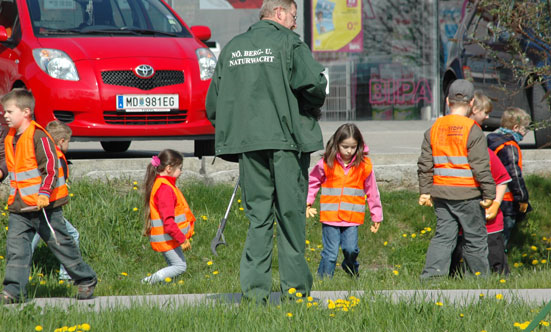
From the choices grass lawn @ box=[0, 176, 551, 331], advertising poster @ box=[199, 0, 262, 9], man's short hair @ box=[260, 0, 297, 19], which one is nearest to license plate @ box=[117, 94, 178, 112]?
grass lawn @ box=[0, 176, 551, 331]

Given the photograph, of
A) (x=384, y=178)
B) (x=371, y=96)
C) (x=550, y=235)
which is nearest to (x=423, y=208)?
(x=384, y=178)

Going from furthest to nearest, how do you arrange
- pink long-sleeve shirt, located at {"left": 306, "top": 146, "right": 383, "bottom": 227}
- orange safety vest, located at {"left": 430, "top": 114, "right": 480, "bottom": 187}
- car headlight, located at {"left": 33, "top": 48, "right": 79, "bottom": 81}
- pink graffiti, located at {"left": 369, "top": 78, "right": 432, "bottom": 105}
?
pink graffiti, located at {"left": 369, "top": 78, "right": 432, "bottom": 105} < car headlight, located at {"left": 33, "top": 48, "right": 79, "bottom": 81} < pink long-sleeve shirt, located at {"left": 306, "top": 146, "right": 383, "bottom": 227} < orange safety vest, located at {"left": 430, "top": 114, "right": 480, "bottom": 187}

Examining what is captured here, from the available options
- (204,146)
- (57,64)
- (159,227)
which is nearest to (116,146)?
(204,146)

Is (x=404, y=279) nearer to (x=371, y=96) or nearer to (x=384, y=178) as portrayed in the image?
(x=384, y=178)

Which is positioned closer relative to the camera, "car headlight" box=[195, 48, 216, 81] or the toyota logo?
the toyota logo

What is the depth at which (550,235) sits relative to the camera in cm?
873

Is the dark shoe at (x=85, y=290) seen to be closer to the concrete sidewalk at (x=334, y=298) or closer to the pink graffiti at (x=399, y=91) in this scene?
the concrete sidewalk at (x=334, y=298)

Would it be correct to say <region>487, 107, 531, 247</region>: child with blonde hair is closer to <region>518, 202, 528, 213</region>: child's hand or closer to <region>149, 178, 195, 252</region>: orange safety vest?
<region>518, 202, 528, 213</region>: child's hand

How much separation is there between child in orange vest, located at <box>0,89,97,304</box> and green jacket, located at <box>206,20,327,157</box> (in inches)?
47.2

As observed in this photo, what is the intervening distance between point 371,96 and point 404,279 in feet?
46.2

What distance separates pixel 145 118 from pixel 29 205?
326 cm

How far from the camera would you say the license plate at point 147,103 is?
8.29 m

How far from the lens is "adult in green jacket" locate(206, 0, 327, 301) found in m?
4.79

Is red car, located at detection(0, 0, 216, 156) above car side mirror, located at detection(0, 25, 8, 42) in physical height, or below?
below
